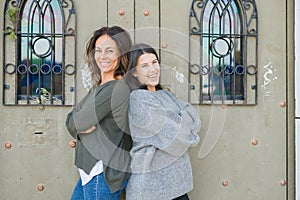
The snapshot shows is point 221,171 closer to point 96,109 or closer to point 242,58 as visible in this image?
point 242,58

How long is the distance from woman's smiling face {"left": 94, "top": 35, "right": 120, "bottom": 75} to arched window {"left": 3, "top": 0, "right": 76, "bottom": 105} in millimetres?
472

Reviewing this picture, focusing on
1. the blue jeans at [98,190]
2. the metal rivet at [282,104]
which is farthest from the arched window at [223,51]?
the blue jeans at [98,190]

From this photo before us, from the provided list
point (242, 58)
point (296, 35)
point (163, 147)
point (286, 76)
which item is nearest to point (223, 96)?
point (242, 58)

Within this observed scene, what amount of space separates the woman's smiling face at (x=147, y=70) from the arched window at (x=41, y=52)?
2.01 feet

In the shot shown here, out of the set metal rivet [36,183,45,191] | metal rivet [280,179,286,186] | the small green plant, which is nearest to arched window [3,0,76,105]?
the small green plant

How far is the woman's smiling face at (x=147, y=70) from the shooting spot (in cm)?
229

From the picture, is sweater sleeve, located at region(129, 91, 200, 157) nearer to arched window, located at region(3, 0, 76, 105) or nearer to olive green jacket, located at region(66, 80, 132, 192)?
olive green jacket, located at region(66, 80, 132, 192)

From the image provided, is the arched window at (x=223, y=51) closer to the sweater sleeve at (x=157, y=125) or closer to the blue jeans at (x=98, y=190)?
the sweater sleeve at (x=157, y=125)

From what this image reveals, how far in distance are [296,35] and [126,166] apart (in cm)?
148

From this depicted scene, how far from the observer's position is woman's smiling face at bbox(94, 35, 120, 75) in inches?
89.4

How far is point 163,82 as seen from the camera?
274 centimetres

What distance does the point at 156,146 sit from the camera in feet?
7.13

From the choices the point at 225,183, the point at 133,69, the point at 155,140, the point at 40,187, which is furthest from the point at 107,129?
the point at 225,183

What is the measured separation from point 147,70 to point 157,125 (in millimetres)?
325
